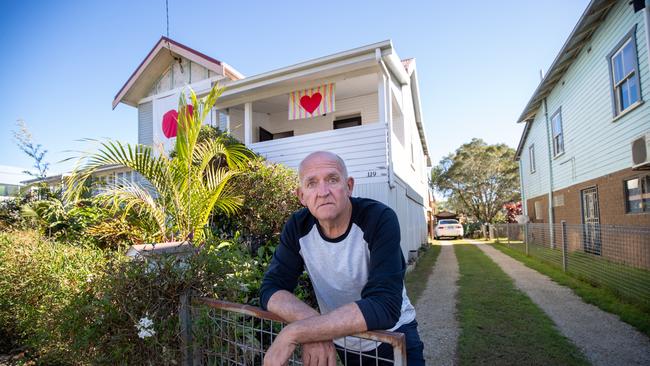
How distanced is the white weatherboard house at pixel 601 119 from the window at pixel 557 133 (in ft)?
0.12

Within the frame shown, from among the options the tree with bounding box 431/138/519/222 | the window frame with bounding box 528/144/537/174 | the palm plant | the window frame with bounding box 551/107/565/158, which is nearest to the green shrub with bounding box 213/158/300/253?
the palm plant

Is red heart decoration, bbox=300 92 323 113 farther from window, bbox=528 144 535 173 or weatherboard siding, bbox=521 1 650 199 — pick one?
window, bbox=528 144 535 173

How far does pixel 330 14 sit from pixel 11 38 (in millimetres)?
8548

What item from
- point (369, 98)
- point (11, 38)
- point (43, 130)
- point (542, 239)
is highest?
point (11, 38)

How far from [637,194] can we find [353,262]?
28.9ft

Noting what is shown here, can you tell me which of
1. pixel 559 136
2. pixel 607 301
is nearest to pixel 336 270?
pixel 607 301

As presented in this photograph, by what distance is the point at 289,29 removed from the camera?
9828 millimetres

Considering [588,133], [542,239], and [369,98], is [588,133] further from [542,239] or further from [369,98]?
[369,98]

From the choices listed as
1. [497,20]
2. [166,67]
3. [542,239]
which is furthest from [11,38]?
[542,239]

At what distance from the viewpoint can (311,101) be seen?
27.4 ft

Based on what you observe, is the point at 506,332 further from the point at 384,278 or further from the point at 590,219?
the point at 590,219

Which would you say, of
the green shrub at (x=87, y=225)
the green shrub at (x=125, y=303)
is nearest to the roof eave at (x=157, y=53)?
the green shrub at (x=87, y=225)

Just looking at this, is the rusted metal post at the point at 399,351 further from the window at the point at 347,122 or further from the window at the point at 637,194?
the window at the point at 347,122

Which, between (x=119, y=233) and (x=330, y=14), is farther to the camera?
(x=330, y=14)
